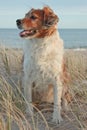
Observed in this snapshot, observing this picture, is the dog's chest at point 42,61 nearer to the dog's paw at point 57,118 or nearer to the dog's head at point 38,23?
the dog's head at point 38,23

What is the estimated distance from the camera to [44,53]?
5895 millimetres

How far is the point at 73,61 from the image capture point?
8.32 meters

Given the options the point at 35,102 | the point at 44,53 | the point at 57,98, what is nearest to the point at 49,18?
the point at 44,53

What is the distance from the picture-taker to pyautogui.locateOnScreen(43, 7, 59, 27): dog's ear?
18.8ft

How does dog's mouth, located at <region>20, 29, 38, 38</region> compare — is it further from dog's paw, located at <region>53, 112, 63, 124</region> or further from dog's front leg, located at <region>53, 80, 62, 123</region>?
dog's paw, located at <region>53, 112, 63, 124</region>

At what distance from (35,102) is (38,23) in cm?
133

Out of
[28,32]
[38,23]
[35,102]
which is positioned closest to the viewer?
[28,32]

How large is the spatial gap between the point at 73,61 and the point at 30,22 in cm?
288

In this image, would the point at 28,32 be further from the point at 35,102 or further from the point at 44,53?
the point at 35,102

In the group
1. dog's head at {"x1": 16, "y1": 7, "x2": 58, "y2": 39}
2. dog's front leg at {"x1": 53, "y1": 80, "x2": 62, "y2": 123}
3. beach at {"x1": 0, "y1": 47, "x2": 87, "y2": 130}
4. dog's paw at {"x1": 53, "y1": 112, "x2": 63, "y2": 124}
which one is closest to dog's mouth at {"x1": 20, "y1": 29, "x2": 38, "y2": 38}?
dog's head at {"x1": 16, "y1": 7, "x2": 58, "y2": 39}

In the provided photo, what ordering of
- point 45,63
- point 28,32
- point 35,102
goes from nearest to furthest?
1. point 28,32
2. point 45,63
3. point 35,102

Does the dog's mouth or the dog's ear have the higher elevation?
the dog's ear

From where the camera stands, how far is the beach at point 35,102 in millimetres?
4580

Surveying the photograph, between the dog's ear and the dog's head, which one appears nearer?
the dog's head
